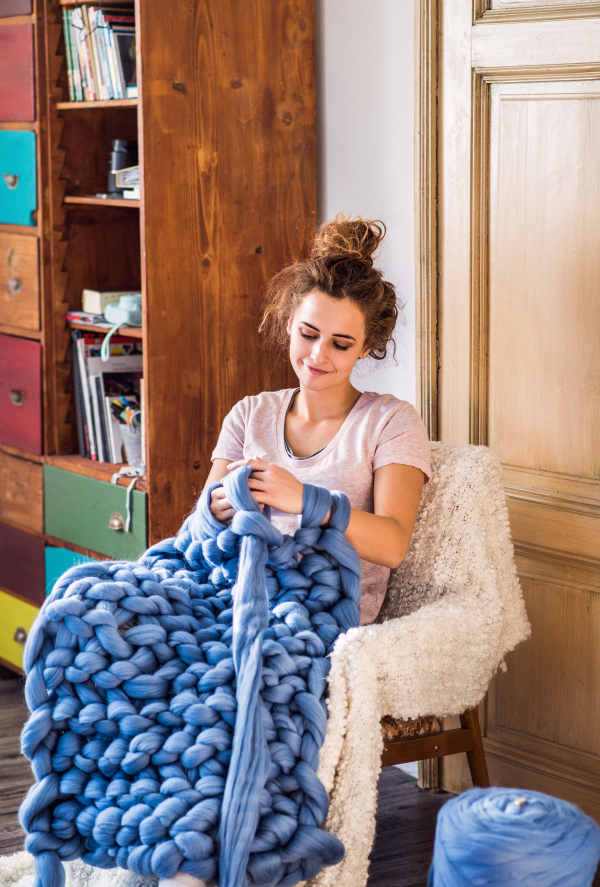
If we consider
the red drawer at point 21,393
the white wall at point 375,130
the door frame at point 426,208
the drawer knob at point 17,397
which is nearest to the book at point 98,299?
the red drawer at point 21,393

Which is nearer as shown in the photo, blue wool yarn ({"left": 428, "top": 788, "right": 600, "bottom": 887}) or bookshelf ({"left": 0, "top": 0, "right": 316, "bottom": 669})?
blue wool yarn ({"left": 428, "top": 788, "right": 600, "bottom": 887})

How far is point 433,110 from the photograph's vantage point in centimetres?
181

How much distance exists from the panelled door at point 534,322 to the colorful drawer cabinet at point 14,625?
3.92 feet

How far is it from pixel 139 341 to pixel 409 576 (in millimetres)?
1005

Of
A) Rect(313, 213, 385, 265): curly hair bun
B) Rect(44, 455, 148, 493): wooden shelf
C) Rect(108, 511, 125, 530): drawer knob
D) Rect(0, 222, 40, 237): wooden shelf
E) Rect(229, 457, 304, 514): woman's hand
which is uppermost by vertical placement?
Rect(0, 222, 40, 237): wooden shelf

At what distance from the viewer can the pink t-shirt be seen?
5.16ft

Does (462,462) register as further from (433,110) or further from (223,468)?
(433,110)

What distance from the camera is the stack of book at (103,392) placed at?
2240 millimetres

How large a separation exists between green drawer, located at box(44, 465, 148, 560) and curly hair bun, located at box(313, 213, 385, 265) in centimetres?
69

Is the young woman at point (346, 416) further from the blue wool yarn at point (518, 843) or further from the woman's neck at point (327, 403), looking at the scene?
the blue wool yarn at point (518, 843)

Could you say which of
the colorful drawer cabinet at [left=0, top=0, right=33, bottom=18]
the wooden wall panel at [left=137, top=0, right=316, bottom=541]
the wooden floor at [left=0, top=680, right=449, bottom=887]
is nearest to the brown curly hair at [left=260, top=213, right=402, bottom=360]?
the wooden wall panel at [left=137, top=0, right=316, bottom=541]

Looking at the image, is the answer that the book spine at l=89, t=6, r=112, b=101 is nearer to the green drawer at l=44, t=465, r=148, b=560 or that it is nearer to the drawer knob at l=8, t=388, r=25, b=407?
the drawer knob at l=8, t=388, r=25, b=407

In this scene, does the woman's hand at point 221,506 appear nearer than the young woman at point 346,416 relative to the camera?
Yes

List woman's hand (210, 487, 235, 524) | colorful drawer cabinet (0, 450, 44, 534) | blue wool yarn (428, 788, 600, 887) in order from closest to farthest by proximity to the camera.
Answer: blue wool yarn (428, 788, 600, 887)
woman's hand (210, 487, 235, 524)
colorful drawer cabinet (0, 450, 44, 534)
